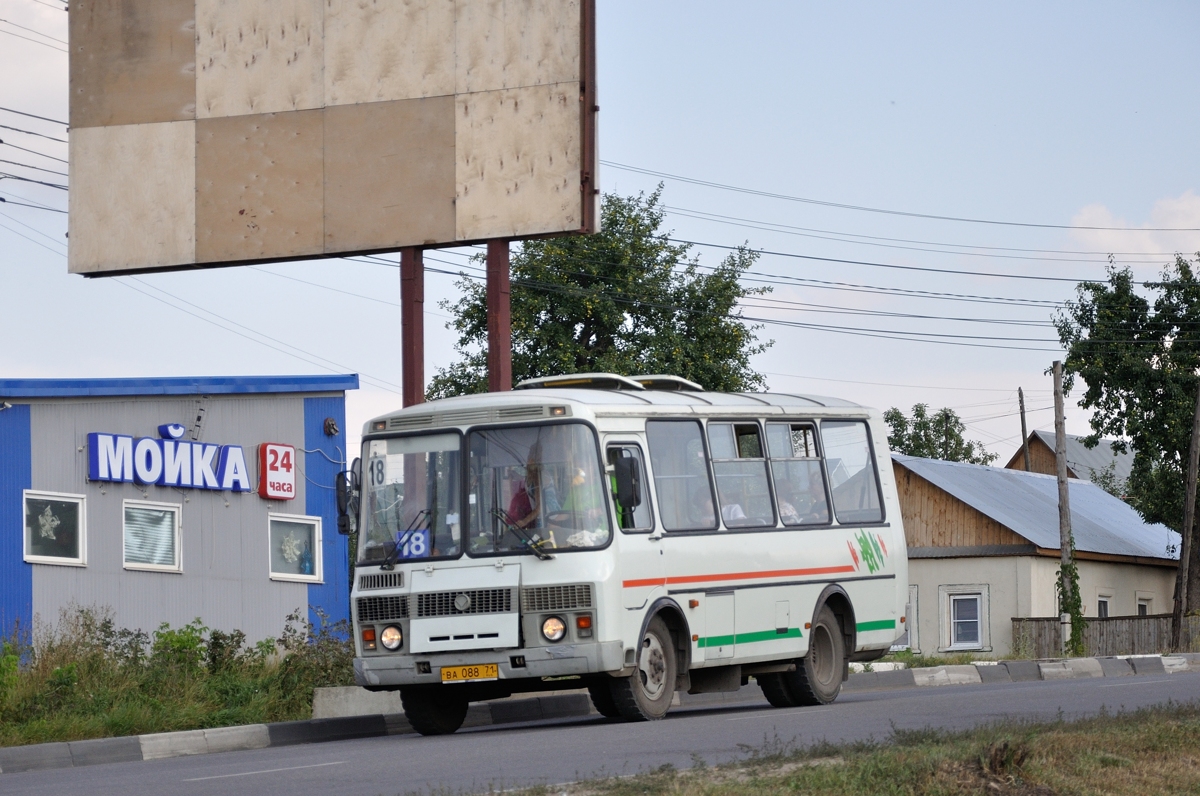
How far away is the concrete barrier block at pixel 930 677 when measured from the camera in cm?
2448

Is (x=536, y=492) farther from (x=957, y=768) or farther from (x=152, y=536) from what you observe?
(x=152, y=536)

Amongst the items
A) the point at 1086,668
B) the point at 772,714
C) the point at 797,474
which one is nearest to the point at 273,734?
the point at 772,714

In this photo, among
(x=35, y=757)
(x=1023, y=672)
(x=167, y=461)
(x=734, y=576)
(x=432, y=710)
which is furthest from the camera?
(x=1023, y=672)

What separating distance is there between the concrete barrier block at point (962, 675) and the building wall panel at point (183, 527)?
32.5 feet

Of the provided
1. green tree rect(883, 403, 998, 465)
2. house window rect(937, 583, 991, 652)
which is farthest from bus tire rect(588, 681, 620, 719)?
green tree rect(883, 403, 998, 465)

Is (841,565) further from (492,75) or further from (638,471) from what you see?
(492,75)

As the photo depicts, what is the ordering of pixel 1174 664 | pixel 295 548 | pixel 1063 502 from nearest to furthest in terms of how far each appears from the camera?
pixel 295 548 < pixel 1174 664 < pixel 1063 502

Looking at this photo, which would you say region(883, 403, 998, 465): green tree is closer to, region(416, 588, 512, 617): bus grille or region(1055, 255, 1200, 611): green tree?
region(1055, 255, 1200, 611): green tree

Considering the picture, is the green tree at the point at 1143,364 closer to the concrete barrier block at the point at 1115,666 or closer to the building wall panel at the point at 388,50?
the concrete barrier block at the point at 1115,666

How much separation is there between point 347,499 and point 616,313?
31576 mm

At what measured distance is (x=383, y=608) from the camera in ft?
47.7

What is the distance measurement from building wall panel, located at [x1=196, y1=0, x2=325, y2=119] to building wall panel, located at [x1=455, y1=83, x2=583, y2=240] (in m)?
1.91

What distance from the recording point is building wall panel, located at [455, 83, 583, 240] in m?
17.5

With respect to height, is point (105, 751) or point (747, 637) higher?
point (747, 637)
